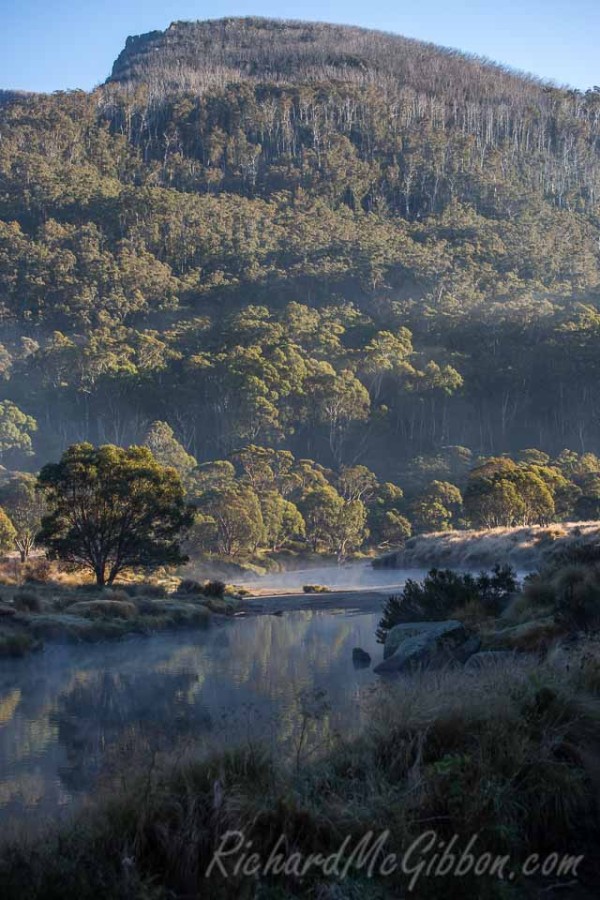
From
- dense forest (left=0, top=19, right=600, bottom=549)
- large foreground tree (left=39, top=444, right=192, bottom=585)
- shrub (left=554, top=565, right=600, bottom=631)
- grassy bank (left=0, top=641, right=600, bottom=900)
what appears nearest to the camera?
grassy bank (left=0, top=641, right=600, bottom=900)

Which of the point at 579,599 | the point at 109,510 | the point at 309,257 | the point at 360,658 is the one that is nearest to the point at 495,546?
the point at 109,510

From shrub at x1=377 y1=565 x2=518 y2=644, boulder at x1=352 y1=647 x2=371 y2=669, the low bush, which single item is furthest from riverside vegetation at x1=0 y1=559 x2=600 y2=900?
the low bush

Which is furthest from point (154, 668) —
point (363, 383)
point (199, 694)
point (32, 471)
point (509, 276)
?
point (509, 276)

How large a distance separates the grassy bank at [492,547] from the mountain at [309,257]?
2890cm

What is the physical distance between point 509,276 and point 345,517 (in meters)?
65.7

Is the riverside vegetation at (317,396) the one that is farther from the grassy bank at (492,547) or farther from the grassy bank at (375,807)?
the grassy bank at (492,547)

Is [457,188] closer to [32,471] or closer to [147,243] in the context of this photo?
[147,243]

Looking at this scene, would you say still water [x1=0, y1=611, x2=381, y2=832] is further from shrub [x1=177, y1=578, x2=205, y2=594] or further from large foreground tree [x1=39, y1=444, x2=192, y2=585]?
shrub [x1=177, y1=578, x2=205, y2=594]

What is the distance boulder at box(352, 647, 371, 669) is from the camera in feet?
61.7

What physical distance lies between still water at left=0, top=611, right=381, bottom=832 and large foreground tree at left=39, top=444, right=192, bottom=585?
11147 millimetres

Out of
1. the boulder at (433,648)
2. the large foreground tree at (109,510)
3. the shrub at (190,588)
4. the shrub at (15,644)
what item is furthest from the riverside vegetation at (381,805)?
the shrub at (190,588)

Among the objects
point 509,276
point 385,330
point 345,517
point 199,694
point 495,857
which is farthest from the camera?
point 509,276

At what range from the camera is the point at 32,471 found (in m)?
83.4

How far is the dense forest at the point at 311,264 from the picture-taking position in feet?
312
